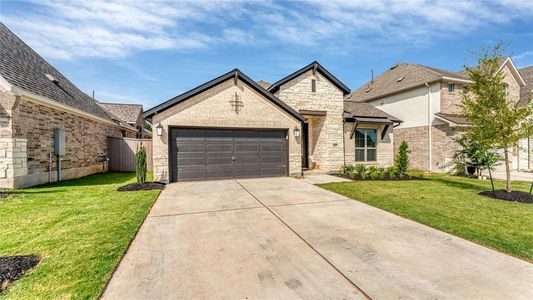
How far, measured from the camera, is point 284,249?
3566 mm

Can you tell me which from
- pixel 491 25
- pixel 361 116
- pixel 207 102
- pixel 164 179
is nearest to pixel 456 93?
pixel 491 25

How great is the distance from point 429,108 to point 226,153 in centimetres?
1347

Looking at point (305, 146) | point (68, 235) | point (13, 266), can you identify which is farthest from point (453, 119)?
point (13, 266)

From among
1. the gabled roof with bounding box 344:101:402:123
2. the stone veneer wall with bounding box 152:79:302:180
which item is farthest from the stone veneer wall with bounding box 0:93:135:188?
the gabled roof with bounding box 344:101:402:123

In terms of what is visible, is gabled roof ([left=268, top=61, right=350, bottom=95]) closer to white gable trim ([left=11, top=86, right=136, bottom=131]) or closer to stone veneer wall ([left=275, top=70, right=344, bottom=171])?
stone veneer wall ([left=275, top=70, right=344, bottom=171])

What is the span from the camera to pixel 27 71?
9.91 meters

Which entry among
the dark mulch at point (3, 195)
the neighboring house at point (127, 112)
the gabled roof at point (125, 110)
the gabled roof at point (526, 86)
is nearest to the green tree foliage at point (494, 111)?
the gabled roof at point (526, 86)

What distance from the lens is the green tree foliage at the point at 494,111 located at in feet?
23.6

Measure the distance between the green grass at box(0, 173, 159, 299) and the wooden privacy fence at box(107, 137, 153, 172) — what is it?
291 inches

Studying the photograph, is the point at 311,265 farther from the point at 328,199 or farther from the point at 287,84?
the point at 287,84

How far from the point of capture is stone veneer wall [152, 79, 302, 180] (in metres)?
9.56

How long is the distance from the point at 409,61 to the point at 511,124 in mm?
13618

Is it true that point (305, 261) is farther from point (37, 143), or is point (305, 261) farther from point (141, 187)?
point (37, 143)

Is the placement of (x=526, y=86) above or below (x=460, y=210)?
above
